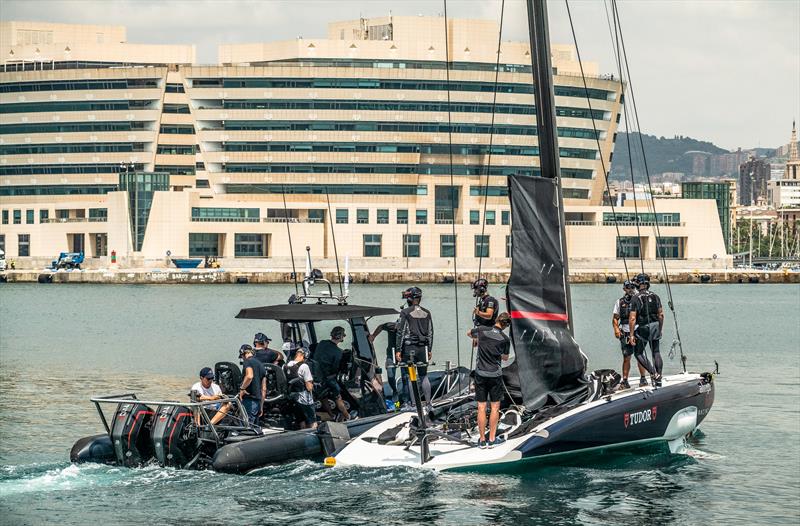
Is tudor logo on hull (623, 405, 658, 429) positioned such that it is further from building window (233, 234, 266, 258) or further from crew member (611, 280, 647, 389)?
building window (233, 234, 266, 258)

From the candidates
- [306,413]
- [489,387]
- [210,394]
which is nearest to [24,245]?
[306,413]

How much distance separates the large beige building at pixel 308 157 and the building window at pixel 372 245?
8.8 inches

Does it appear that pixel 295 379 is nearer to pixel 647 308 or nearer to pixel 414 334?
pixel 414 334

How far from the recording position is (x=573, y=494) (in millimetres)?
18844

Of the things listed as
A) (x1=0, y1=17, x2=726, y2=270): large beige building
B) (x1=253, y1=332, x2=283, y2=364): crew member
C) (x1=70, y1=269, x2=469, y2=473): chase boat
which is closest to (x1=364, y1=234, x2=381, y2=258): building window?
(x1=0, y1=17, x2=726, y2=270): large beige building

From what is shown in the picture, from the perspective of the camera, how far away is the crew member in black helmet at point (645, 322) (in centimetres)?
2252

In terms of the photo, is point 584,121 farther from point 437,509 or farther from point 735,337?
point 437,509

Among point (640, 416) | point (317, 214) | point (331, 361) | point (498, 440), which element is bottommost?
point (498, 440)

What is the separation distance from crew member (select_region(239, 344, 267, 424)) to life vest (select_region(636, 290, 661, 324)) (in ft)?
22.7

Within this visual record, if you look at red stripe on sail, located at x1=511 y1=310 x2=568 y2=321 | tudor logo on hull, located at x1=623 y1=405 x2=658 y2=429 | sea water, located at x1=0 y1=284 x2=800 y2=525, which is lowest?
sea water, located at x1=0 y1=284 x2=800 y2=525

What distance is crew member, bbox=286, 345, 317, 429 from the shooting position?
2014 cm

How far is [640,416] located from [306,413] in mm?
5304

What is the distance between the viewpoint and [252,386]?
64.4 feet

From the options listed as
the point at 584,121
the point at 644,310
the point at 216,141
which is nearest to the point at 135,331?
the point at 644,310
